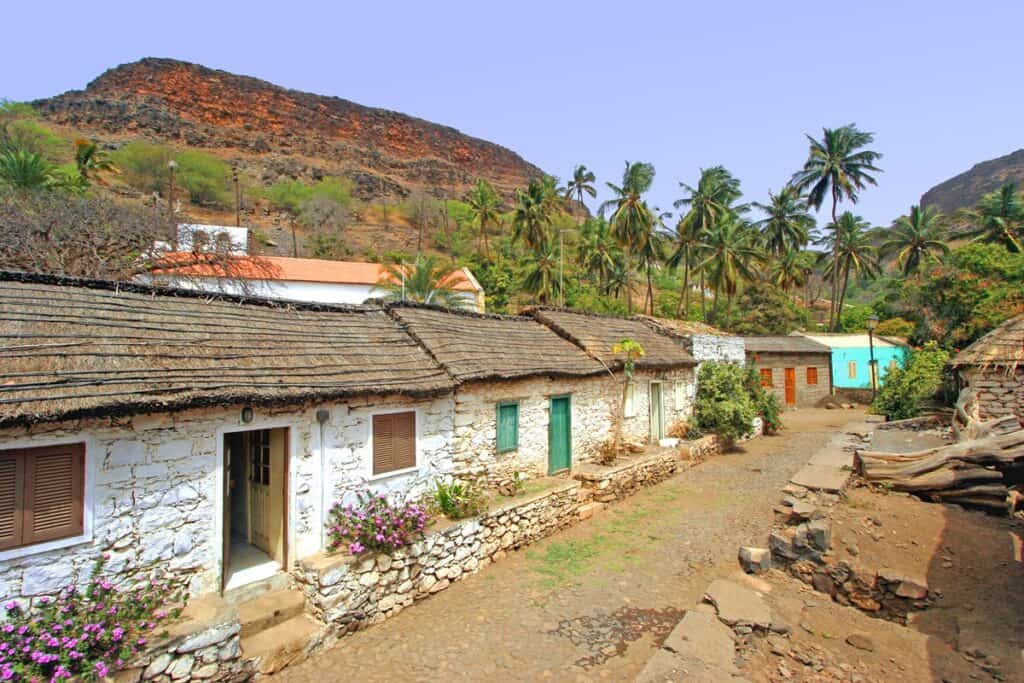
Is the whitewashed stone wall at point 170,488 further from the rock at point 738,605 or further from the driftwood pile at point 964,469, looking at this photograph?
the driftwood pile at point 964,469

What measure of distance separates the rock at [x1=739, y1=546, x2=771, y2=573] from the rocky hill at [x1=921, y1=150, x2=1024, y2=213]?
13108 centimetres

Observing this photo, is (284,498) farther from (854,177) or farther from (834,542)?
(854,177)

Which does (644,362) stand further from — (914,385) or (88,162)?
(88,162)

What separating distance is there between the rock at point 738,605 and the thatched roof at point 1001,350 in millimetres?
11357

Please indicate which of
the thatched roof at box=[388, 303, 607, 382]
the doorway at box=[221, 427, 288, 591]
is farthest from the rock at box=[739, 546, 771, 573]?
the doorway at box=[221, 427, 288, 591]

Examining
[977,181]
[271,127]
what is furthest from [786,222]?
[977,181]

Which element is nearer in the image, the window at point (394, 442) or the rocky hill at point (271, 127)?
the window at point (394, 442)

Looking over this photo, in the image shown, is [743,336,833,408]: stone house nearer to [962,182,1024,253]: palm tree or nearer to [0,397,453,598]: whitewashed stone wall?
[962,182,1024,253]: palm tree

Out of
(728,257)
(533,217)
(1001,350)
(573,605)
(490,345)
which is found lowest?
(573,605)

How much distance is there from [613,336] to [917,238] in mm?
36412

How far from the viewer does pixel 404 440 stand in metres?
8.47

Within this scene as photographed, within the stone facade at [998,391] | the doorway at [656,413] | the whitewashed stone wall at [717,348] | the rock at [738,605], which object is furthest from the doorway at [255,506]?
the stone facade at [998,391]

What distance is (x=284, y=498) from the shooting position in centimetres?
700

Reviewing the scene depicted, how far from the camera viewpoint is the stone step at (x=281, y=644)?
18.6 ft
